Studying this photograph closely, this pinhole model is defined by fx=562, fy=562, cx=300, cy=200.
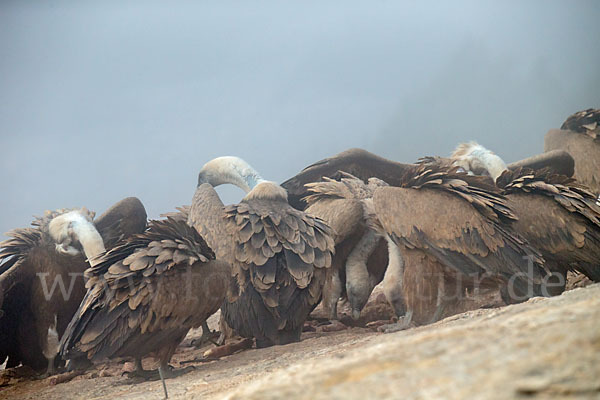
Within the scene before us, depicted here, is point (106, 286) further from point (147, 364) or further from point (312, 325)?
point (312, 325)

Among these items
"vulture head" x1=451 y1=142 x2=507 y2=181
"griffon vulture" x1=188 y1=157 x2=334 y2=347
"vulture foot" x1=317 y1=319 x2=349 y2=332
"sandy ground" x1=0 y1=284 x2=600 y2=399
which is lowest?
"vulture foot" x1=317 y1=319 x2=349 y2=332

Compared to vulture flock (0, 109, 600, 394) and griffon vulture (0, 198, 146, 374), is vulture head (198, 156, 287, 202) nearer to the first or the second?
vulture flock (0, 109, 600, 394)

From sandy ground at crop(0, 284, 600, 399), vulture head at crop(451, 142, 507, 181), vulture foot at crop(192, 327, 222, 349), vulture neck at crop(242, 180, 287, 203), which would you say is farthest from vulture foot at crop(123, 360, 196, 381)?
vulture head at crop(451, 142, 507, 181)

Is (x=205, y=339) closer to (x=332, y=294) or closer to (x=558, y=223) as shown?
(x=332, y=294)

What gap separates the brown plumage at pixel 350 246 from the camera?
4965 mm

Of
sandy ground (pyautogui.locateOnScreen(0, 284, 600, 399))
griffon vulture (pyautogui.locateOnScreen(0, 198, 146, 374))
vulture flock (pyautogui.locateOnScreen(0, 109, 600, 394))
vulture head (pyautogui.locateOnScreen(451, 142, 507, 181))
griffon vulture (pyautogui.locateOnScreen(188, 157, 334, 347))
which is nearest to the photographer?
sandy ground (pyautogui.locateOnScreen(0, 284, 600, 399))

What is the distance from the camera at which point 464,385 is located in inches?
38.1

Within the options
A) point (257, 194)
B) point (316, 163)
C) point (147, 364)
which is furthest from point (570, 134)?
point (147, 364)

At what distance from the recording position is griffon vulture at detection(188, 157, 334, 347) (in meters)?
4.12

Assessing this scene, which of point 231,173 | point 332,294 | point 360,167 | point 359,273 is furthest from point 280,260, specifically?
point 360,167

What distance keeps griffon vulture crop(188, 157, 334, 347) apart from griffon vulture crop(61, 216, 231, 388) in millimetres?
428

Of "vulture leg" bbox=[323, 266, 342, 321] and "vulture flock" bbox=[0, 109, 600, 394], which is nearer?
"vulture flock" bbox=[0, 109, 600, 394]

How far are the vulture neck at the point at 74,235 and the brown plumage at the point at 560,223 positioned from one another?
11.4 feet

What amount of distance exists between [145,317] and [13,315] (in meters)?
2.07
